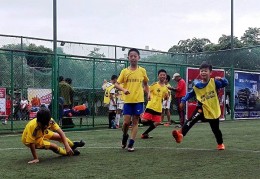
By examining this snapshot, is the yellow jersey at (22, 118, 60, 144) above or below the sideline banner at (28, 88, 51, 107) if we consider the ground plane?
below

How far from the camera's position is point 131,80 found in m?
8.62

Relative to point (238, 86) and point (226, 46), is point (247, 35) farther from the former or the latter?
point (238, 86)

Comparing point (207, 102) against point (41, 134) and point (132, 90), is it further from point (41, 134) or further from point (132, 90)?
point (41, 134)

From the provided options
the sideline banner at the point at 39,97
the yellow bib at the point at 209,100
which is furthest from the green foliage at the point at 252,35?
the yellow bib at the point at 209,100

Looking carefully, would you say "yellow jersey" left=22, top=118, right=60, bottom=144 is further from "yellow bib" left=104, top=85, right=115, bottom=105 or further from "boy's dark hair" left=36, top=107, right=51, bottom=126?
"yellow bib" left=104, top=85, right=115, bottom=105

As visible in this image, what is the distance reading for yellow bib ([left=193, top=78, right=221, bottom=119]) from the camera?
849 cm

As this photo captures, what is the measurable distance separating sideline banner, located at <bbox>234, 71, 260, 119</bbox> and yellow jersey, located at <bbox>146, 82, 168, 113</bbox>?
924cm

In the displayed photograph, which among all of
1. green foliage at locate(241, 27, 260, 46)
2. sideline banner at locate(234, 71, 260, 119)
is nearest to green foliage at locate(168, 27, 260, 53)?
green foliage at locate(241, 27, 260, 46)

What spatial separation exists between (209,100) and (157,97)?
3.63 m

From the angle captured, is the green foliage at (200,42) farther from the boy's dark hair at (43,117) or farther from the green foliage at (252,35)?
the boy's dark hair at (43,117)

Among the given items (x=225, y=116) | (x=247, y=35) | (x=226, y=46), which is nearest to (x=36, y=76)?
(x=225, y=116)

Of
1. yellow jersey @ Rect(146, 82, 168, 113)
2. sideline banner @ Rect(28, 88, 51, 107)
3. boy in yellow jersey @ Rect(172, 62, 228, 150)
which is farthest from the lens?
sideline banner @ Rect(28, 88, 51, 107)

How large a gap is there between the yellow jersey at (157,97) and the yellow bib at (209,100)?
332 centimetres

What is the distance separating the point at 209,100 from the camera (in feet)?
28.0
